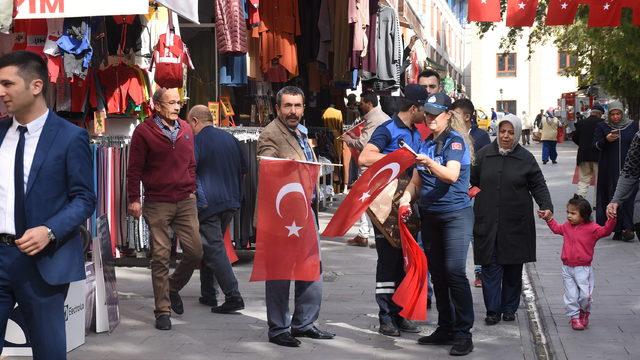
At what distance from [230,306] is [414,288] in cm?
204

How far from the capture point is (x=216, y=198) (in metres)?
9.21

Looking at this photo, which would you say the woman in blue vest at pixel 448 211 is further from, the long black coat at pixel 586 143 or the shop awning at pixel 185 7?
the long black coat at pixel 586 143

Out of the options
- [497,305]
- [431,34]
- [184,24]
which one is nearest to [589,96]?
[431,34]

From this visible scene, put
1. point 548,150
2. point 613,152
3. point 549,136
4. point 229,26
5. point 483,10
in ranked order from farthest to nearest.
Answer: point 548,150
point 549,136
point 613,152
point 483,10
point 229,26

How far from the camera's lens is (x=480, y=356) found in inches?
289

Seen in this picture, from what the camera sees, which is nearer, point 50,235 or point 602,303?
point 50,235

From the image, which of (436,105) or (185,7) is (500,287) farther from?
(185,7)

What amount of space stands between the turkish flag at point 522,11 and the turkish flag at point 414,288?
24.8 feet

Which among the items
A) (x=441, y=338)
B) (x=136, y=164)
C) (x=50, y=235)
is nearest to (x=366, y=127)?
(x=136, y=164)

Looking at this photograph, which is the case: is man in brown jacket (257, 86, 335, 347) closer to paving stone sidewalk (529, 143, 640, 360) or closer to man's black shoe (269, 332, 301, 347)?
man's black shoe (269, 332, 301, 347)

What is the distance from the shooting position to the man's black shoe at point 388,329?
26.4 feet

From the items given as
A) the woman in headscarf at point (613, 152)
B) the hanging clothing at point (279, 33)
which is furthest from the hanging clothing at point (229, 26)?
the woman in headscarf at point (613, 152)

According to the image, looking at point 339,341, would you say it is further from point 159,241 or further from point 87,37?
point 87,37

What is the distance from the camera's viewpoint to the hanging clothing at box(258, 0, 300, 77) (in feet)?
45.0
